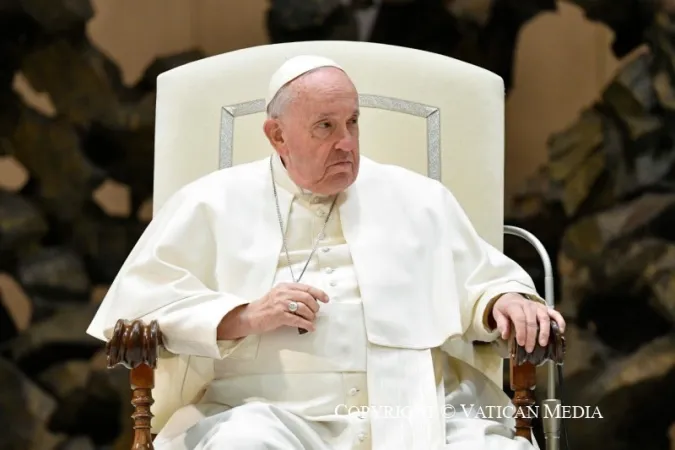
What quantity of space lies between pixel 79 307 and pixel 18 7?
132 cm

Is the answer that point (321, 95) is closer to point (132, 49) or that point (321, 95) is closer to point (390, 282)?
point (390, 282)

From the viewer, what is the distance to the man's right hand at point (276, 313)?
2.86 m

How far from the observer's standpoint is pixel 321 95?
3.09 meters

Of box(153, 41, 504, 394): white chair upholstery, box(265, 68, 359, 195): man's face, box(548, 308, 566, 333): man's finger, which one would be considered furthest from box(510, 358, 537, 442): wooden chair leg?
box(153, 41, 504, 394): white chair upholstery

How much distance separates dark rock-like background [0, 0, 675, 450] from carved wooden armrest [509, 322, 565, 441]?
2.09m

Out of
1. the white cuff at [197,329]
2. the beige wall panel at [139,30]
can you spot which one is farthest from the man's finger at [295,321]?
the beige wall panel at [139,30]

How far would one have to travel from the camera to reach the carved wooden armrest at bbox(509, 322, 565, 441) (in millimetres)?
2826

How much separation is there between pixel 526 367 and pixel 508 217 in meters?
2.20

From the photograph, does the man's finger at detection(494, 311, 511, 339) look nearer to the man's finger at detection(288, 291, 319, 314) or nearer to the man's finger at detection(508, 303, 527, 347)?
the man's finger at detection(508, 303, 527, 347)

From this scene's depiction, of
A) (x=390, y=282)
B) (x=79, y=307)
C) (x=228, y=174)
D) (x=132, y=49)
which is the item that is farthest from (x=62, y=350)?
(x=390, y=282)

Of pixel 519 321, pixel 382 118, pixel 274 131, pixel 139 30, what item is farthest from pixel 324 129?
pixel 139 30

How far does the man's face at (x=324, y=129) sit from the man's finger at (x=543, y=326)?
0.61 metres

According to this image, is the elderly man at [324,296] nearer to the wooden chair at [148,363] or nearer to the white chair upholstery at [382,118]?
the wooden chair at [148,363]

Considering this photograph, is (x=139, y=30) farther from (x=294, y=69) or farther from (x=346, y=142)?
(x=346, y=142)
